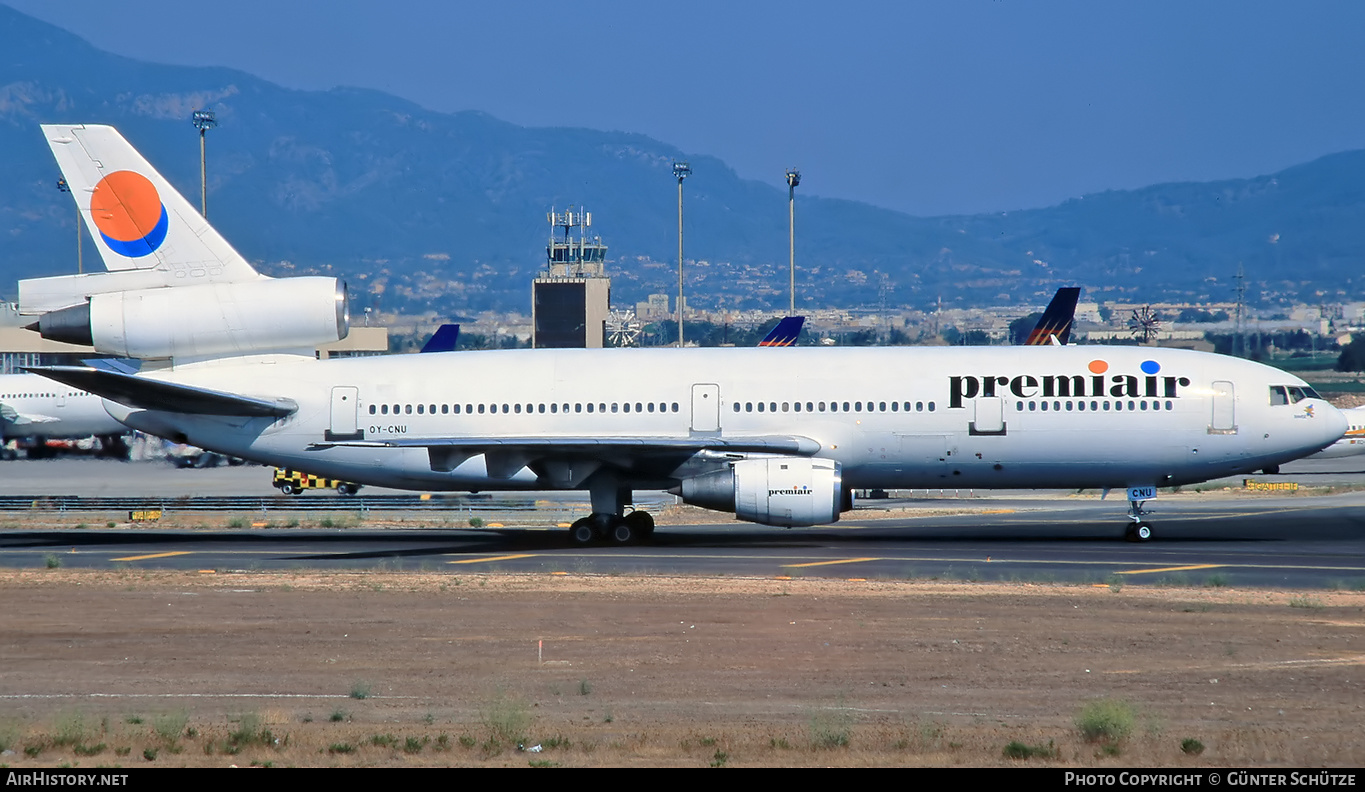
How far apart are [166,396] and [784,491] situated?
14.5m

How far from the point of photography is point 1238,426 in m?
31.6

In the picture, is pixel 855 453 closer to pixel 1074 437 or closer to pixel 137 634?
pixel 1074 437

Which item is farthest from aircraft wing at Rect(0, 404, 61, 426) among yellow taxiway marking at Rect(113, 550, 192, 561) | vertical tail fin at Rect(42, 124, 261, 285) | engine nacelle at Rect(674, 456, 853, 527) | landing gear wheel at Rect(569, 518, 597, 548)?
engine nacelle at Rect(674, 456, 853, 527)

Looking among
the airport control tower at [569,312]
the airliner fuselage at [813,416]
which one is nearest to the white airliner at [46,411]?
the airliner fuselage at [813,416]

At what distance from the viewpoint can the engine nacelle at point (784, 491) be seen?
2994 cm

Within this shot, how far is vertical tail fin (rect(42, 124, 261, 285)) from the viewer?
3175cm

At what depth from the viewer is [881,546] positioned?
1251 inches

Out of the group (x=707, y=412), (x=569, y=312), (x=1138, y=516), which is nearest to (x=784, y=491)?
(x=707, y=412)

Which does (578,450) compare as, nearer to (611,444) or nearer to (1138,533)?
(611,444)

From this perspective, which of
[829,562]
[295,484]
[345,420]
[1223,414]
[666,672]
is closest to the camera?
[666,672]

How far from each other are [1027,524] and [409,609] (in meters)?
20.7

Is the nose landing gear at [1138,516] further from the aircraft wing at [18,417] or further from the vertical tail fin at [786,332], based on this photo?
the aircraft wing at [18,417]

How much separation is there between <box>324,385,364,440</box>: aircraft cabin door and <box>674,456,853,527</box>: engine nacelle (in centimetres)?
910
